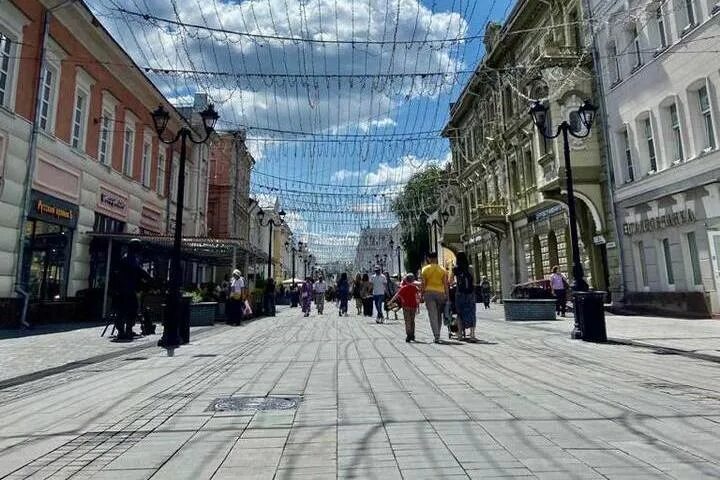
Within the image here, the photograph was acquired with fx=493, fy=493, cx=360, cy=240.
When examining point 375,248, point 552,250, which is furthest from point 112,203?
point 375,248

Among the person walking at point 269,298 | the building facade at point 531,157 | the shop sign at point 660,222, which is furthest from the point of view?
the person walking at point 269,298

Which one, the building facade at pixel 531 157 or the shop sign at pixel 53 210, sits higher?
the building facade at pixel 531 157

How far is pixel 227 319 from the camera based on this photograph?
17.2m

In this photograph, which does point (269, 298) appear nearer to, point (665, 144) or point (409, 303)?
point (409, 303)

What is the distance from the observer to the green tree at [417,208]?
5156 cm

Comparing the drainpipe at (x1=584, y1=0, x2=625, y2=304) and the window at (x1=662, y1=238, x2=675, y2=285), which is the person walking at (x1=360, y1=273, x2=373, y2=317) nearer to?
the drainpipe at (x1=584, y1=0, x2=625, y2=304)

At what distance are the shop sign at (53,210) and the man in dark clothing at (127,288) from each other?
550 centimetres

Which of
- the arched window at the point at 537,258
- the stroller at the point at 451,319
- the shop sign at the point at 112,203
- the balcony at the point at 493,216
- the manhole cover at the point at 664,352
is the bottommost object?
the manhole cover at the point at 664,352

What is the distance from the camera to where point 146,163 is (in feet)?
78.3

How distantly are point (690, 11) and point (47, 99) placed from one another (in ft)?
67.4

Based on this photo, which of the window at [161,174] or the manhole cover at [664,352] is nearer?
the manhole cover at [664,352]

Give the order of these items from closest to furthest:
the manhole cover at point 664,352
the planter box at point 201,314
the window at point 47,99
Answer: the manhole cover at point 664,352 → the window at point 47,99 → the planter box at point 201,314

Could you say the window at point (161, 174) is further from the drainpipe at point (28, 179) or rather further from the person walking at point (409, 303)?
the person walking at point (409, 303)

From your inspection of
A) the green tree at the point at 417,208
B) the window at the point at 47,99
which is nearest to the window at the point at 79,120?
the window at the point at 47,99
